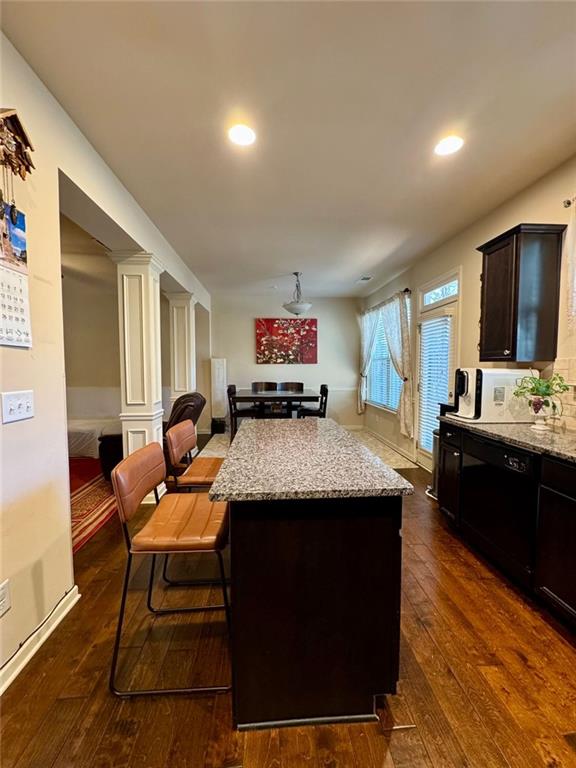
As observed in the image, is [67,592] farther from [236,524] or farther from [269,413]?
[269,413]

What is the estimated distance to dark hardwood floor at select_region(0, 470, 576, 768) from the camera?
1.21 m

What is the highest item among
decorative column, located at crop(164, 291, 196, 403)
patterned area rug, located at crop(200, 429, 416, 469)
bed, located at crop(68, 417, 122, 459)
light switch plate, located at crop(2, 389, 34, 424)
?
decorative column, located at crop(164, 291, 196, 403)

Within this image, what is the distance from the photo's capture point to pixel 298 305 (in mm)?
5383

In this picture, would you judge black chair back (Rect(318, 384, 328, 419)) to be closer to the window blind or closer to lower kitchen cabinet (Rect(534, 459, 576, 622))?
the window blind

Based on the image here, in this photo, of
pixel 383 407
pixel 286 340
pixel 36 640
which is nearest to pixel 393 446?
pixel 383 407

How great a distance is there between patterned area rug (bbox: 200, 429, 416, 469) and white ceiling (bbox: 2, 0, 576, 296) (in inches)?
111

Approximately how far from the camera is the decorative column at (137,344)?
3.21m

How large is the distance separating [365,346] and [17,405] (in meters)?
6.14

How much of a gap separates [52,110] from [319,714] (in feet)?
9.87

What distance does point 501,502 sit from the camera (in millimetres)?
2215

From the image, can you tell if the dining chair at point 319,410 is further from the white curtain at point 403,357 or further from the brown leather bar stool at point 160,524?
the brown leather bar stool at point 160,524

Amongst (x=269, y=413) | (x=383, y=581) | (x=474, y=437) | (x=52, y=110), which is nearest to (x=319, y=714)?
(x=383, y=581)

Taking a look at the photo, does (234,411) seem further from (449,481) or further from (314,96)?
(314,96)

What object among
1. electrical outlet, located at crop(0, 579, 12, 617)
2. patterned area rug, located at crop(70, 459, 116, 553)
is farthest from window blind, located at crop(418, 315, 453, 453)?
electrical outlet, located at crop(0, 579, 12, 617)
